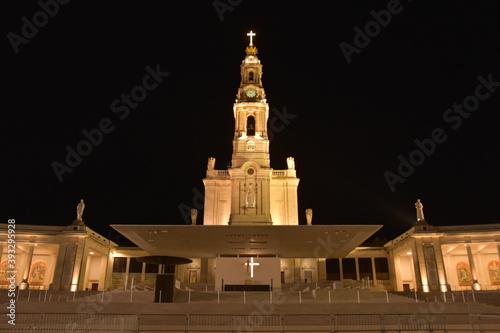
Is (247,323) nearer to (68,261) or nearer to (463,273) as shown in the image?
(68,261)

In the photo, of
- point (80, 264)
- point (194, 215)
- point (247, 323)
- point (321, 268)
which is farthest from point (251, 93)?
point (247, 323)

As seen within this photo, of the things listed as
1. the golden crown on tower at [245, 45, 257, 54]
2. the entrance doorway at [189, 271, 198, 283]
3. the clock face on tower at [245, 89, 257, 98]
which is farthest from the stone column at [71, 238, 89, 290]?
the golden crown on tower at [245, 45, 257, 54]

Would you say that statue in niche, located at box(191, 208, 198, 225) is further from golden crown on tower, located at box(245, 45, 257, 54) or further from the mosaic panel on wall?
the mosaic panel on wall

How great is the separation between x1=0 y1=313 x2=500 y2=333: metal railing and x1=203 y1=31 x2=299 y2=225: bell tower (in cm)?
2606

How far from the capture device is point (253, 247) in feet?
117

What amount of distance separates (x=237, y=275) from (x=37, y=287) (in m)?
25.5

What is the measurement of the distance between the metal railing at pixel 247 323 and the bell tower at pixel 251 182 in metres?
26.1

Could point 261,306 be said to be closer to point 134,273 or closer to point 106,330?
point 106,330

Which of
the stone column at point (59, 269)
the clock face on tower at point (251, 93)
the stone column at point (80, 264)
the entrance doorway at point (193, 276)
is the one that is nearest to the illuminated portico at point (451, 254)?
the entrance doorway at point (193, 276)

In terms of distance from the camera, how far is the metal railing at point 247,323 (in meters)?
14.2

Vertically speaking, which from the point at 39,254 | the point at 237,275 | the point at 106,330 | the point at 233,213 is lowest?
the point at 106,330

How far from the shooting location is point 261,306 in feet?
69.7

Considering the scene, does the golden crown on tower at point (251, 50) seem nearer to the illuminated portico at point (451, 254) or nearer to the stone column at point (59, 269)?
the illuminated portico at point (451, 254)

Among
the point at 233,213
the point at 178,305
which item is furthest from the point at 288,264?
the point at 178,305
